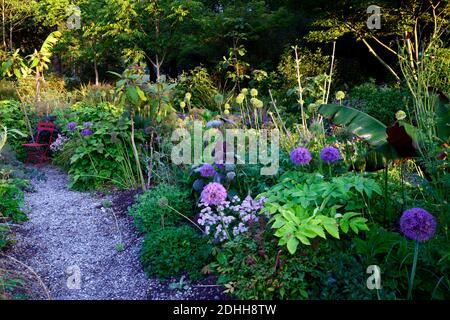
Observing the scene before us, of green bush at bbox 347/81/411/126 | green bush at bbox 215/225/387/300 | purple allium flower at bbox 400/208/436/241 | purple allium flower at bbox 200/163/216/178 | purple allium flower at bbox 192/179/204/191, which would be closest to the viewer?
purple allium flower at bbox 400/208/436/241

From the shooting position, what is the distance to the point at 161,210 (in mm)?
4105

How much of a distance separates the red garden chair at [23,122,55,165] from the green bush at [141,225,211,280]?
4580 millimetres

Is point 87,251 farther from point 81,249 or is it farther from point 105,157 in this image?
point 105,157

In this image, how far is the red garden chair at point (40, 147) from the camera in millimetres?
7359

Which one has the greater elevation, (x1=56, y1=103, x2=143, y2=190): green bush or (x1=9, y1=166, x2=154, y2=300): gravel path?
(x1=56, y1=103, x2=143, y2=190): green bush

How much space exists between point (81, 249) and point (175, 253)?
3.84 ft

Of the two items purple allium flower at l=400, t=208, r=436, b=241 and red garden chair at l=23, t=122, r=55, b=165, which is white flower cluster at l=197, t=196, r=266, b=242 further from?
red garden chair at l=23, t=122, r=55, b=165

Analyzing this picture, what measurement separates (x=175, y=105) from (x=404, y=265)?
763 cm

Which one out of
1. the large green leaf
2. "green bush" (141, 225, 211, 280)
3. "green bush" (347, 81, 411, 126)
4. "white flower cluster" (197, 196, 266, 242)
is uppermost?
"green bush" (347, 81, 411, 126)

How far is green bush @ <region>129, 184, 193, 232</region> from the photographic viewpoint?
405cm

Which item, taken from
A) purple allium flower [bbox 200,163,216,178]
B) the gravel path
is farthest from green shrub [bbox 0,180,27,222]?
purple allium flower [bbox 200,163,216,178]
